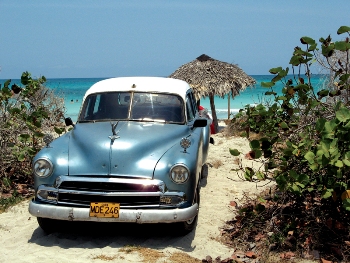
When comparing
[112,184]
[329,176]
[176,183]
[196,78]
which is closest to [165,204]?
[176,183]

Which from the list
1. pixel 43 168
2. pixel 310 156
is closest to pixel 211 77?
pixel 43 168

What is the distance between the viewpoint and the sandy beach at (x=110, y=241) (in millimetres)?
5246

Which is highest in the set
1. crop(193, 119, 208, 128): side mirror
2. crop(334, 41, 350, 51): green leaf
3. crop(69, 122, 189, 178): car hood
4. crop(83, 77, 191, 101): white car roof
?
crop(334, 41, 350, 51): green leaf

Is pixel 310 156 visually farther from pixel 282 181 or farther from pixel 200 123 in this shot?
pixel 200 123

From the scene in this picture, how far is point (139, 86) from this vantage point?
7.08m

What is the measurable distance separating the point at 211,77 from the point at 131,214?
491 inches

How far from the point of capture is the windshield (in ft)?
22.2

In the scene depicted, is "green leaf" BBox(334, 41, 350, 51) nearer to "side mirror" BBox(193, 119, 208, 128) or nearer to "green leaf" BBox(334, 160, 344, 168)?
"green leaf" BBox(334, 160, 344, 168)

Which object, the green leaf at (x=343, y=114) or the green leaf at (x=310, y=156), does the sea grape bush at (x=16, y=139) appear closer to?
the green leaf at (x=310, y=156)

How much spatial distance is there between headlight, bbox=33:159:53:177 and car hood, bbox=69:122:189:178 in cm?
24

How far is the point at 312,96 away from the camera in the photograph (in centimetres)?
588

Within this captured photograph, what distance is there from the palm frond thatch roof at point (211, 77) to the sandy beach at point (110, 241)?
10097mm

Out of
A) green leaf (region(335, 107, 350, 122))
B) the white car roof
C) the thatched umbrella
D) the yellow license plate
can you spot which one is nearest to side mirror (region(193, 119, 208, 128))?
the white car roof

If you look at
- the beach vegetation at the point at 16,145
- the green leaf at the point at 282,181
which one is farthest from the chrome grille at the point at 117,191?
the beach vegetation at the point at 16,145
